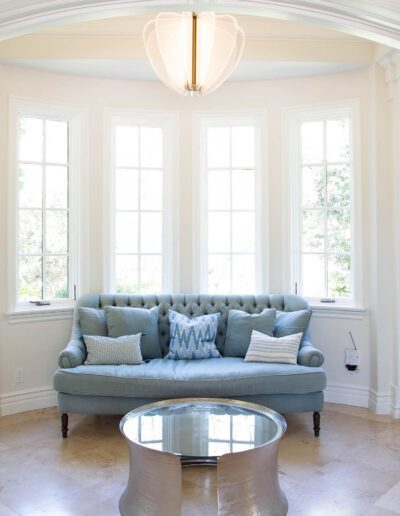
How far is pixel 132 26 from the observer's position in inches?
166

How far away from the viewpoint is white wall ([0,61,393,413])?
14.0 ft

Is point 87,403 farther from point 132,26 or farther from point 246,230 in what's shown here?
point 132,26

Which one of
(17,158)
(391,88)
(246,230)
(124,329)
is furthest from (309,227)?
(17,158)

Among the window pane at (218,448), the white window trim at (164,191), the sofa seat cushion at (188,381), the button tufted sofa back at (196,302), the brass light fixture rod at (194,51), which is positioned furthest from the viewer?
the white window trim at (164,191)

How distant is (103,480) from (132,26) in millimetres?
3435

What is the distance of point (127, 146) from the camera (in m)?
4.84

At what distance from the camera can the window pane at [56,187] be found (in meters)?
4.61

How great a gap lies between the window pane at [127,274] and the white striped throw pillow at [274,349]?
136 centimetres

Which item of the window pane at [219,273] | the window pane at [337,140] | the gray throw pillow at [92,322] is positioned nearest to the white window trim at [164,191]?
the window pane at [219,273]

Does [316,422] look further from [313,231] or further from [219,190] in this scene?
[219,190]

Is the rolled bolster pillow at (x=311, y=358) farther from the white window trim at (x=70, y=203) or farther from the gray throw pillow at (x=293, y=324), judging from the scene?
the white window trim at (x=70, y=203)

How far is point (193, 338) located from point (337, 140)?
2.23 meters

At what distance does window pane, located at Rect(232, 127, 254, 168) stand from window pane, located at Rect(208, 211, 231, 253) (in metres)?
0.51

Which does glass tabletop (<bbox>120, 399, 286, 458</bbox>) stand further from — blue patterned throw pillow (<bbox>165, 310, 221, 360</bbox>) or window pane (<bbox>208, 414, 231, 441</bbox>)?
blue patterned throw pillow (<bbox>165, 310, 221, 360</bbox>)
